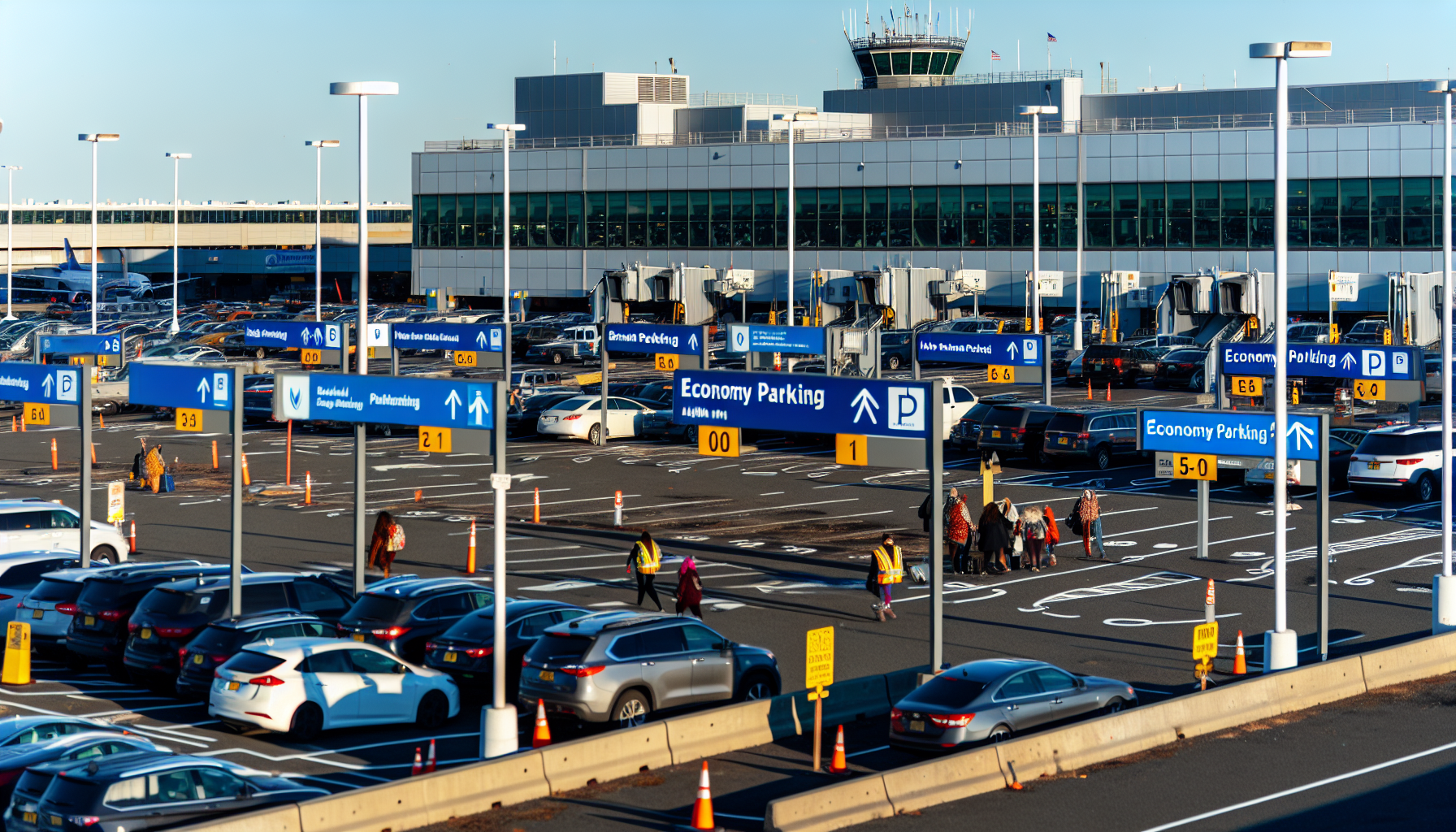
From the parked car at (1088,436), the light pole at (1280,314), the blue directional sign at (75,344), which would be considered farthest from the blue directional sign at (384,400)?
the parked car at (1088,436)

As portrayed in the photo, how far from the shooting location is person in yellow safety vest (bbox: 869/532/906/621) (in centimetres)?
2516

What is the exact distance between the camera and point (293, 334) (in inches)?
1855

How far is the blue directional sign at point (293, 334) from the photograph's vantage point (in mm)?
45094

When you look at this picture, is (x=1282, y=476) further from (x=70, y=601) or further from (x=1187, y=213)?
(x=1187, y=213)

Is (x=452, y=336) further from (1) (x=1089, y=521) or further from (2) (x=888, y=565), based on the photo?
(2) (x=888, y=565)

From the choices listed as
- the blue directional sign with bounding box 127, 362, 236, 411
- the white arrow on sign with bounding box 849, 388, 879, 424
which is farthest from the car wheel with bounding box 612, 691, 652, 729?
the blue directional sign with bounding box 127, 362, 236, 411

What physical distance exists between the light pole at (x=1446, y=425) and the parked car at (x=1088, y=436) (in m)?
16.2

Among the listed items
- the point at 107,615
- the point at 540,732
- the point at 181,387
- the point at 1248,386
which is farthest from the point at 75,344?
the point at 1248,386

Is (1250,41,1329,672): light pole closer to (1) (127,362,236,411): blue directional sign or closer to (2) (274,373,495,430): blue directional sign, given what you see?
(2) (274,373,495,430): blue directional sign

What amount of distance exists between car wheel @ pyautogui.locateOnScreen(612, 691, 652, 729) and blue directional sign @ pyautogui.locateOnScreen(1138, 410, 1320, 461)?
10.0 m

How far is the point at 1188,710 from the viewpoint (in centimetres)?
1866

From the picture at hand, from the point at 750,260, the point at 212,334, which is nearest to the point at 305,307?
the point at 212,334

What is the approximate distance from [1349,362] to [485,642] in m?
20.3

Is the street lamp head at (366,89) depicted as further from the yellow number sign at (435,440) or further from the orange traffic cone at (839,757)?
the orange traffic cone at (839,757)
